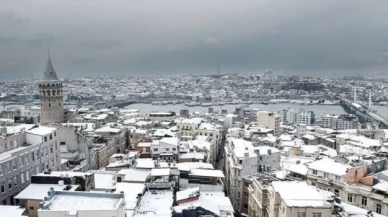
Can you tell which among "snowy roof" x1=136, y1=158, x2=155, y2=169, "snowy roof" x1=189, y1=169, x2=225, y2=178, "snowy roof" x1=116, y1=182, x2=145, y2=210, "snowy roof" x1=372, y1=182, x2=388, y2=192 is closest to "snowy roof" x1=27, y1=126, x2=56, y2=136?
"snowy roof" x1=136, y1=158, x2=155, y2=169

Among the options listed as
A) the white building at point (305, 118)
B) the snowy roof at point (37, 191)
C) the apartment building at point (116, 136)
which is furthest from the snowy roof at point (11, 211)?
the white building at point (305, 118)

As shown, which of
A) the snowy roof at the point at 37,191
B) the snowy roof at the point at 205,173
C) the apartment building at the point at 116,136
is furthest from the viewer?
the apartment building at the point at 116,136

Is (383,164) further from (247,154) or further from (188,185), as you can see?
(188,185)

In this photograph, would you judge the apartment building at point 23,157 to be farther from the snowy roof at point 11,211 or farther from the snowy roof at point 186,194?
the snowy roof at point 186,194

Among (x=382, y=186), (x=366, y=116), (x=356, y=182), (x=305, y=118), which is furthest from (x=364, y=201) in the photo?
(x=366, y=116)

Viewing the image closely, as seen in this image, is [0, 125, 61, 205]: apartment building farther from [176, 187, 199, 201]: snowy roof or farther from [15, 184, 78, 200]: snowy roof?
[176, 187, 199, 201]: snowy roof

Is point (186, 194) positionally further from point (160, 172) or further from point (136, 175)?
point (136, 175)
